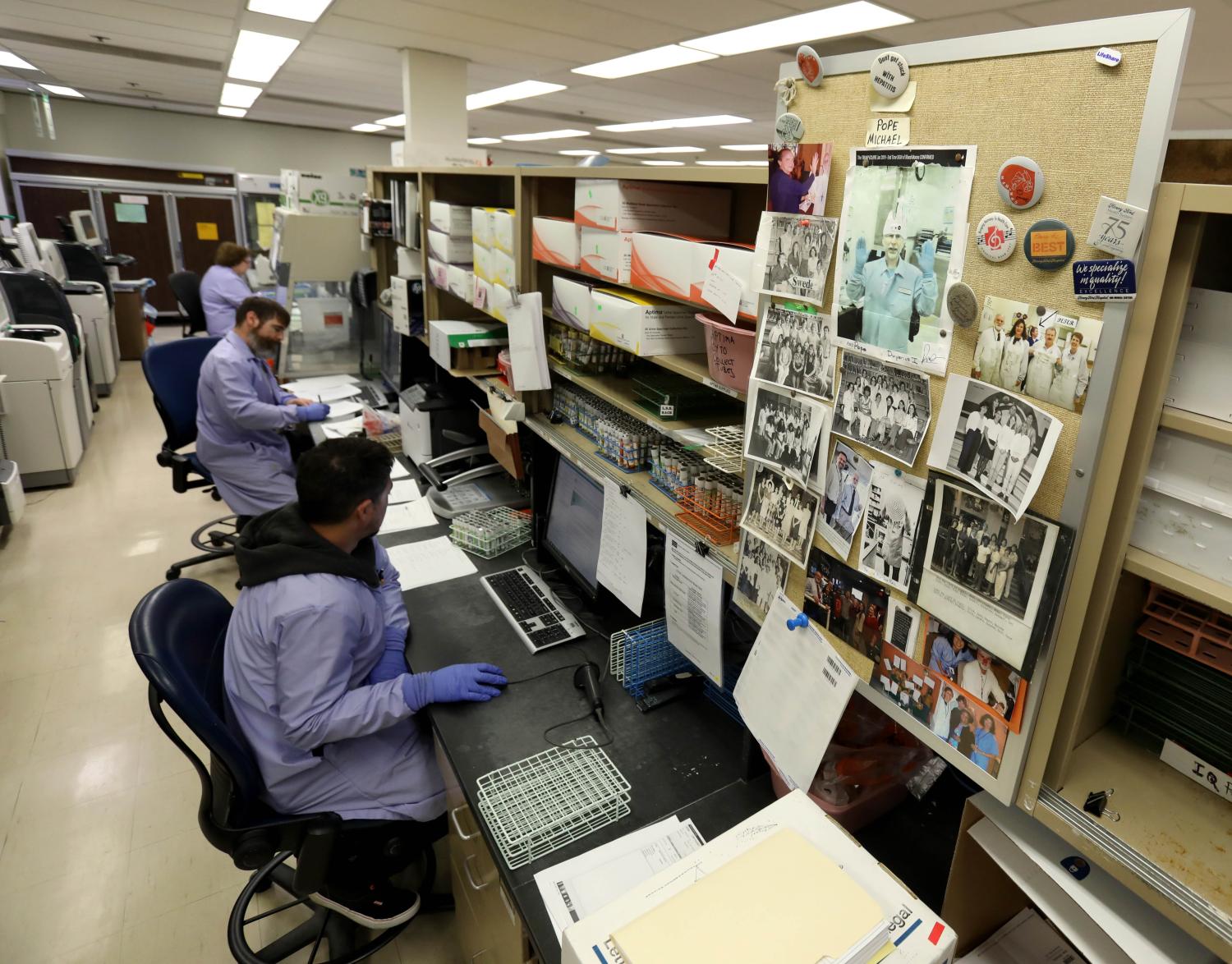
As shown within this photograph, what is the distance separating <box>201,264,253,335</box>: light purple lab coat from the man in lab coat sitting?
17.2 ft

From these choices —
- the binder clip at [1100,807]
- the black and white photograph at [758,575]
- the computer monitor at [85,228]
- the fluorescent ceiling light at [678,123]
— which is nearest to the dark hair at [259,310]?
the black and white photograph at [758,575]

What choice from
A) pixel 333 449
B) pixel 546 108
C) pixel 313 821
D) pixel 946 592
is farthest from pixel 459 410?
pixel 546 108

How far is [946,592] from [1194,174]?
520 millimetres

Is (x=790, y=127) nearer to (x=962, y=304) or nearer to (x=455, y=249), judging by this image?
(x=962, y=304)

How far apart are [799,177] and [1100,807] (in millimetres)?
917

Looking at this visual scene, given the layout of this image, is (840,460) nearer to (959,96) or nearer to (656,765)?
(959,96)

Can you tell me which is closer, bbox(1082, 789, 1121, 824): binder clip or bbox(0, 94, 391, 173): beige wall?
bbox(1082, 789, 1121, 824): binder clip

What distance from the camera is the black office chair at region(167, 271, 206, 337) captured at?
7.04m

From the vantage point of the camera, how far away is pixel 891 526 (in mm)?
987

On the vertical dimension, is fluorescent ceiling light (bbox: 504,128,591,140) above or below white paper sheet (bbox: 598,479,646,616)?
above

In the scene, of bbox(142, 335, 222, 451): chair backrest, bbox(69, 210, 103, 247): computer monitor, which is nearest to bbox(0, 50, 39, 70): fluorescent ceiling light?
bbox(69, 210, 103, 247): computer monitor

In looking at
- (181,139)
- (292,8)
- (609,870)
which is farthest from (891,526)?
(181,139)

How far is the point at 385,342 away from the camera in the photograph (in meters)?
4.02

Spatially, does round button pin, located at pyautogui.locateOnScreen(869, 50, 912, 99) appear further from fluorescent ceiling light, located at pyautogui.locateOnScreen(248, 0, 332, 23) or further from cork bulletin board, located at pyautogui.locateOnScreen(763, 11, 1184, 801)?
fluorescent ceiling light, located at pyautogui.locateOnScreen(248, 0, 332, 23)
